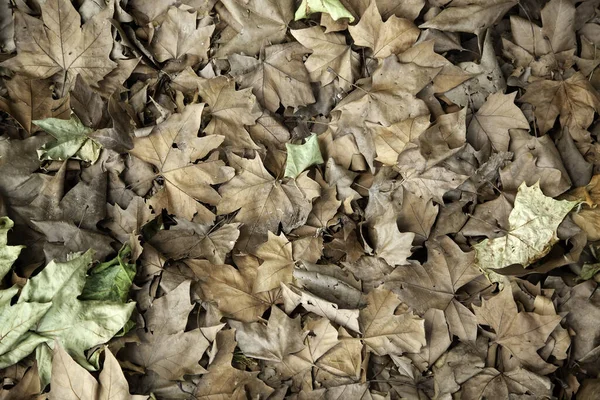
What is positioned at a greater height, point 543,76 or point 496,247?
point 543,76

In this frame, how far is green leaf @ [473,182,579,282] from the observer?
1.99 metres

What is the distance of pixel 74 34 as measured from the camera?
2.14 metres

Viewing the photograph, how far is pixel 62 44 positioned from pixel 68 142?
414mm

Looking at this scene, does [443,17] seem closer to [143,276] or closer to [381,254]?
[381,254]

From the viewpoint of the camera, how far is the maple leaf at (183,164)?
2.10 meters

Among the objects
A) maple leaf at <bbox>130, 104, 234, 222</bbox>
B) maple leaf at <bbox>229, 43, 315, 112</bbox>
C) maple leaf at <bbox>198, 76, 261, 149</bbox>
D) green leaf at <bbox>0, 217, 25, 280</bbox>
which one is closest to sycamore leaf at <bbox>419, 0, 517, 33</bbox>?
maple leaf at <bbox>229, 43, 315, 112</bbox>

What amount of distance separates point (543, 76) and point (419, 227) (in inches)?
32.6

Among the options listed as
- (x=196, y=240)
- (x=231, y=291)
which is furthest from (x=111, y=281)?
(x=231, y=291)

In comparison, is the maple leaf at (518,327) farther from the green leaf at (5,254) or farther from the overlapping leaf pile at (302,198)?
the green leaf at (5,254)

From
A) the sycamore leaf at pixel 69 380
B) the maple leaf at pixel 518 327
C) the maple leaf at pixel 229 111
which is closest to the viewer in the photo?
the sycamore leaf at pixel 69 380

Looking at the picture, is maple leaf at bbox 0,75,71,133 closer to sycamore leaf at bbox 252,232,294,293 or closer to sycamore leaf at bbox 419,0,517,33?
sycamore leaf at bbox 252,232,294,293

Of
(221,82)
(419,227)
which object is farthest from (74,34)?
(419,227)

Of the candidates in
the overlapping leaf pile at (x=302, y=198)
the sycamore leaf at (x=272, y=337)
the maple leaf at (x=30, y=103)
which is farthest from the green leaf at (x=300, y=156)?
the maple leaf at (x=30, y=103)

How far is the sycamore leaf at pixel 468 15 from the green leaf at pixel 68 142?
143 centimetres
